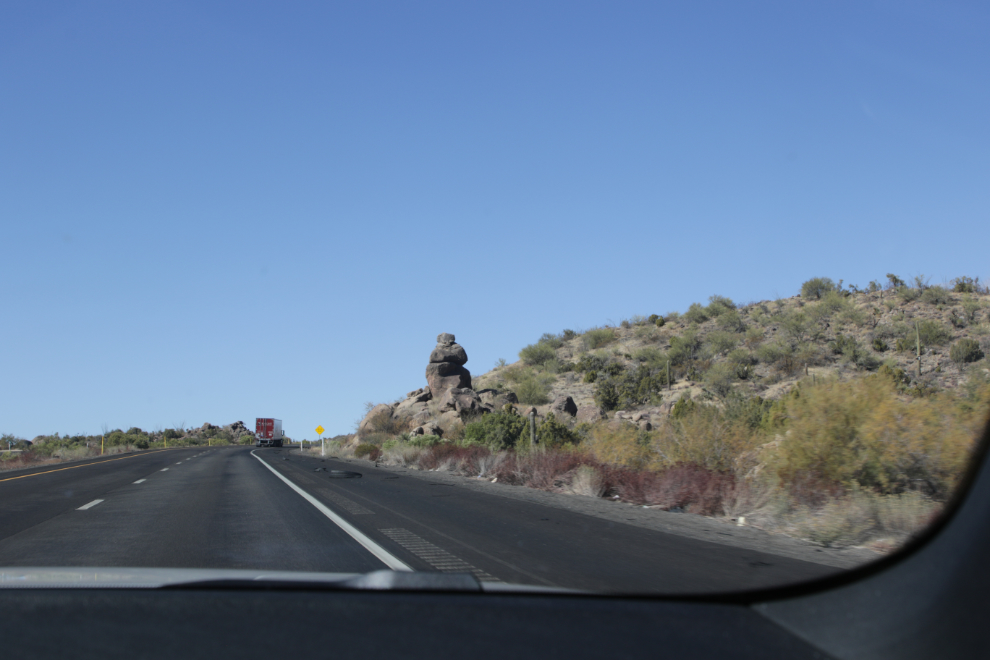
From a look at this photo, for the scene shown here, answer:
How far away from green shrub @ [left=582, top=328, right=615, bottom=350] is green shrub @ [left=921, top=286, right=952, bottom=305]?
24.8m

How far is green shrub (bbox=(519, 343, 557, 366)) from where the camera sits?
65250mm

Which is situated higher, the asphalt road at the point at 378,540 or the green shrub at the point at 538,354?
the green shrub at the point at 538,354

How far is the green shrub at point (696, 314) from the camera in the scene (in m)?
62.8

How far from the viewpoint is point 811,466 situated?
1173cm

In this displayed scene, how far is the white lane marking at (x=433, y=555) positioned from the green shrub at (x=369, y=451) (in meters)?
31.8

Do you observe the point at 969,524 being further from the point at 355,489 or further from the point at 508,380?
the point at 508,380

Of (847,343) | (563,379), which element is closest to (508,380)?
(563,379)

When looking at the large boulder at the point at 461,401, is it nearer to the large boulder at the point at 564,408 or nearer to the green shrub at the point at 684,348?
the large boulder at the point at 564,408

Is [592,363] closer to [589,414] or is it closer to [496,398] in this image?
[496,398]

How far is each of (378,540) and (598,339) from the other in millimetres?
57902

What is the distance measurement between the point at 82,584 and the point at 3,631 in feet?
3.73

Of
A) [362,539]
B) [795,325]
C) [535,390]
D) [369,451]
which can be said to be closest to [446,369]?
[535,390]

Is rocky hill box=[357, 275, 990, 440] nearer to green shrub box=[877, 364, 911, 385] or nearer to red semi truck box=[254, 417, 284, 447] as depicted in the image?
green shrub box=[877, 364, 911, 385]

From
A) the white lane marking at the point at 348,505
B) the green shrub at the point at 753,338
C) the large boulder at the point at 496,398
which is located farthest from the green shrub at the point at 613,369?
the white lane marking at the point at 348,505
